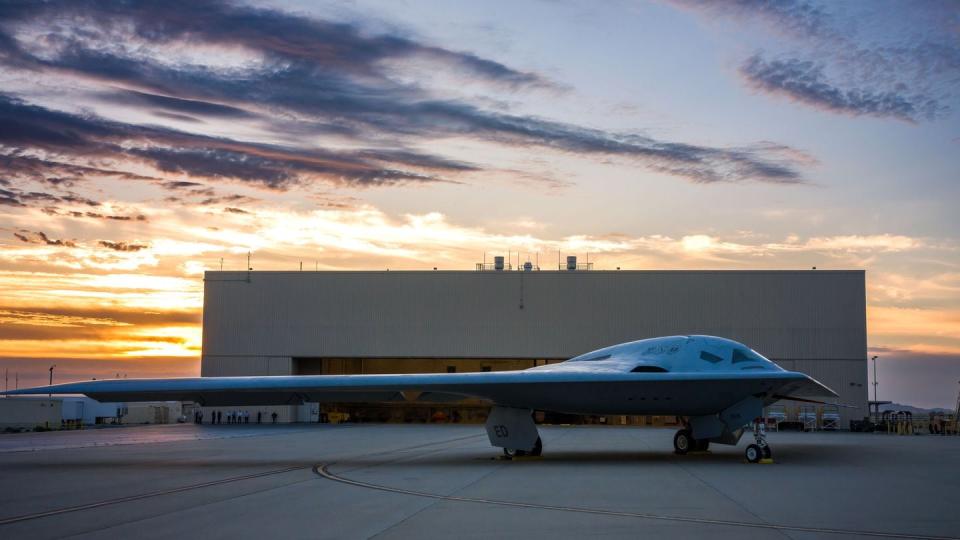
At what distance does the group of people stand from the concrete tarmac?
131 ft

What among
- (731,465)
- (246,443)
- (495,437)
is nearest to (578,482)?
(731,465)

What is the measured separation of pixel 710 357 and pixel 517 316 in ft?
119

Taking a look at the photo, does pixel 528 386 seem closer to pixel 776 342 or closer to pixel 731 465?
pixel 731 465

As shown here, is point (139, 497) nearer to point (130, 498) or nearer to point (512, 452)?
point (130, 498)

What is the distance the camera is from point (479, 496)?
14.2 m

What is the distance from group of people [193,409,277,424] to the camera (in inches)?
2498

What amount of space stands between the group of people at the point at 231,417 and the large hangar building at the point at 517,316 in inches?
71.5

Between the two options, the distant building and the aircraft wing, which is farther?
the distant building

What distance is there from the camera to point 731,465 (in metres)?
20.5

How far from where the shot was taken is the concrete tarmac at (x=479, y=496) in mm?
10703

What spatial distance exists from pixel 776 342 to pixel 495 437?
38.0 m

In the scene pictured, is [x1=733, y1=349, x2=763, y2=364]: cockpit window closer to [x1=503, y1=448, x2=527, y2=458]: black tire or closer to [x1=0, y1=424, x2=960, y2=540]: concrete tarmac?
[x1=0, y1=424, x2=960, y2=540]: concrete tarmac

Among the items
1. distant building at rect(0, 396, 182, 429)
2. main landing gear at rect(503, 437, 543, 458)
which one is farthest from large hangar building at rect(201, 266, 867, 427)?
main landing gear at rect(503, 437, 543, 458)

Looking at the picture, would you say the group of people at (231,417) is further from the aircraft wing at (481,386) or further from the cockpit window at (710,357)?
the cockpit window at (710,357)
